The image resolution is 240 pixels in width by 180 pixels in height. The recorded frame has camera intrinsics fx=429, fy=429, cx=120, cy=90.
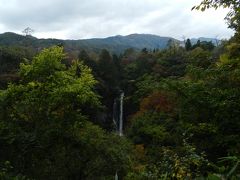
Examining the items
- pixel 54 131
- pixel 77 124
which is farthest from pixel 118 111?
pixel 54 131

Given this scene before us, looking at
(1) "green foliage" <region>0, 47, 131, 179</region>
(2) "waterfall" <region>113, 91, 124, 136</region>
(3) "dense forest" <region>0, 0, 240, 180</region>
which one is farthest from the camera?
(2) "waterfall" <region>113, 91, 124, 136</region>

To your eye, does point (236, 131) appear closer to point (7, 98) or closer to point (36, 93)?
point (36, 93)

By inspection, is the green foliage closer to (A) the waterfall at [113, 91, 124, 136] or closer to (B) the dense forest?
(B) the dense forest

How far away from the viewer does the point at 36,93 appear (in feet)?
50.9

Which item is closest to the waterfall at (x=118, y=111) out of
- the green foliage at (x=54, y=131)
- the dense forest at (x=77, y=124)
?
the dense forest at (x=77, y=124)

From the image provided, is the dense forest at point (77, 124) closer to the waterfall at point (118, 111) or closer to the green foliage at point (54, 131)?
the green foliage at point (54, 131)

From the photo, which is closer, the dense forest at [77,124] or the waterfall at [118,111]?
the dense forest at [77,124]

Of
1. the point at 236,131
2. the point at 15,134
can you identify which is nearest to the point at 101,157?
the point at 15,134

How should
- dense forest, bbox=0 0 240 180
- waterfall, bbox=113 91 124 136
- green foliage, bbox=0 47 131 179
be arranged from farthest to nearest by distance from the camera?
waterfall, bbox=113 91 124 136
green foliage, bbox=0 47 131 179
dense forest, bbox=0 0 240 180

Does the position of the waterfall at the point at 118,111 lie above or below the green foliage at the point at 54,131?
below

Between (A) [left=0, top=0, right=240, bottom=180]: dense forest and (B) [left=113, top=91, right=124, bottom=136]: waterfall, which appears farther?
(B) [left=113, top=91, right=124, bottom=136]: waterfall

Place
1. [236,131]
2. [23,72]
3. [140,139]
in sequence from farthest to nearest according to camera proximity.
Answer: [140,139], [23,72], [236,131]

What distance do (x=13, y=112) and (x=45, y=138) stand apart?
1754 mm

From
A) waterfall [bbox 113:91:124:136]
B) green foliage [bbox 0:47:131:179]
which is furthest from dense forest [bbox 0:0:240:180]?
waterfall [bbox 113:91:124:136]
